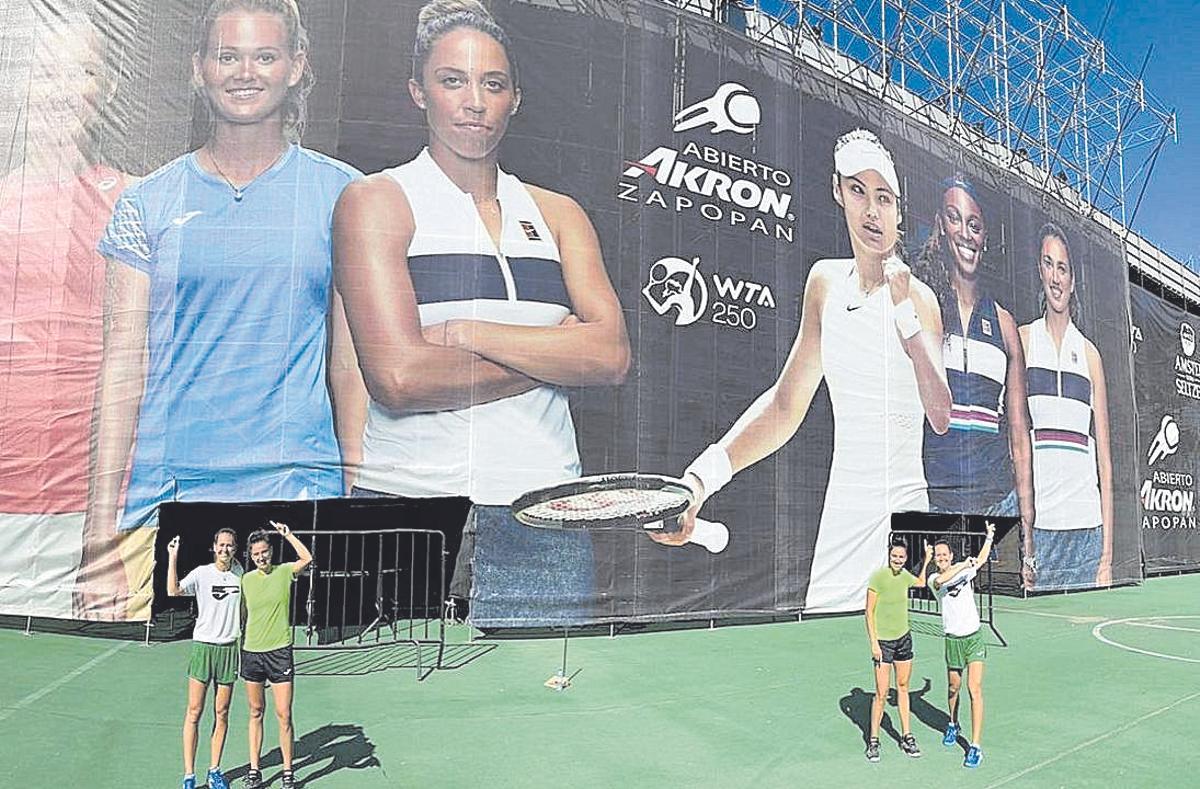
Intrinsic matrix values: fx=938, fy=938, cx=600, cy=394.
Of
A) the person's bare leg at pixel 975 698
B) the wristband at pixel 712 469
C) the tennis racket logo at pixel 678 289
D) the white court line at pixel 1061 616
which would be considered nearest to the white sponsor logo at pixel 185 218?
the tennis racket logo at pixel 678 289

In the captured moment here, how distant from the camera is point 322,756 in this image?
7266mm

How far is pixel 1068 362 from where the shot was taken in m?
24.6

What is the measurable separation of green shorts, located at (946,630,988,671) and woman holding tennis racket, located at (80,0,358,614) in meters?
8.65

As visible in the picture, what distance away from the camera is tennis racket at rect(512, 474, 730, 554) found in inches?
545

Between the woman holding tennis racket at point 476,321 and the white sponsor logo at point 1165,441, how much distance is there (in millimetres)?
24030

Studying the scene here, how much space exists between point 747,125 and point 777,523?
7067mm

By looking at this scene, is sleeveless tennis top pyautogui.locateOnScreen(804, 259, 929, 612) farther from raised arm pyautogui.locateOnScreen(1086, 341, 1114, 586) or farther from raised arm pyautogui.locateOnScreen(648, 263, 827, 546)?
raised arm pyautogui.locateOnScreen(1086, 341, 1114, 586)

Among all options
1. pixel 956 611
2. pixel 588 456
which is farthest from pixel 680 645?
pixel 956 611

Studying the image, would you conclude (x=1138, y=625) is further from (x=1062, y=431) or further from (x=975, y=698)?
(x=975, y=698)

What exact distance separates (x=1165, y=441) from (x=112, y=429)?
103 ft

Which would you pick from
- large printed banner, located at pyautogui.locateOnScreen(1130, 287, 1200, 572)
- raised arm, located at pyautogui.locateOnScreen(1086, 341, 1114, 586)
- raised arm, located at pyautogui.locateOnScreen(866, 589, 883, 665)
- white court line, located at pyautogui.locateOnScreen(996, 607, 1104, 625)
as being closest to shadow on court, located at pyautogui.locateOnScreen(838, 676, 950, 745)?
raised arm, located at pyautogui.locateOnScreen(866, 589, 883, 665)

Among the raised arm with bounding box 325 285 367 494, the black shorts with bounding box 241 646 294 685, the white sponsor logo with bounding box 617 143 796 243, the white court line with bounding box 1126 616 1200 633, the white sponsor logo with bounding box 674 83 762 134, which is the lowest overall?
the white court line with bounding box 1126 616 1200 633

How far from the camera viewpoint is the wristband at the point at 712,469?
1535 cm

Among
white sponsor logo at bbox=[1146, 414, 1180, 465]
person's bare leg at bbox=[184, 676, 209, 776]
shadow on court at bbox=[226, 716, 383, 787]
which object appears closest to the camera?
person's bare leg at bbox=[184, 676, 209, 776]
